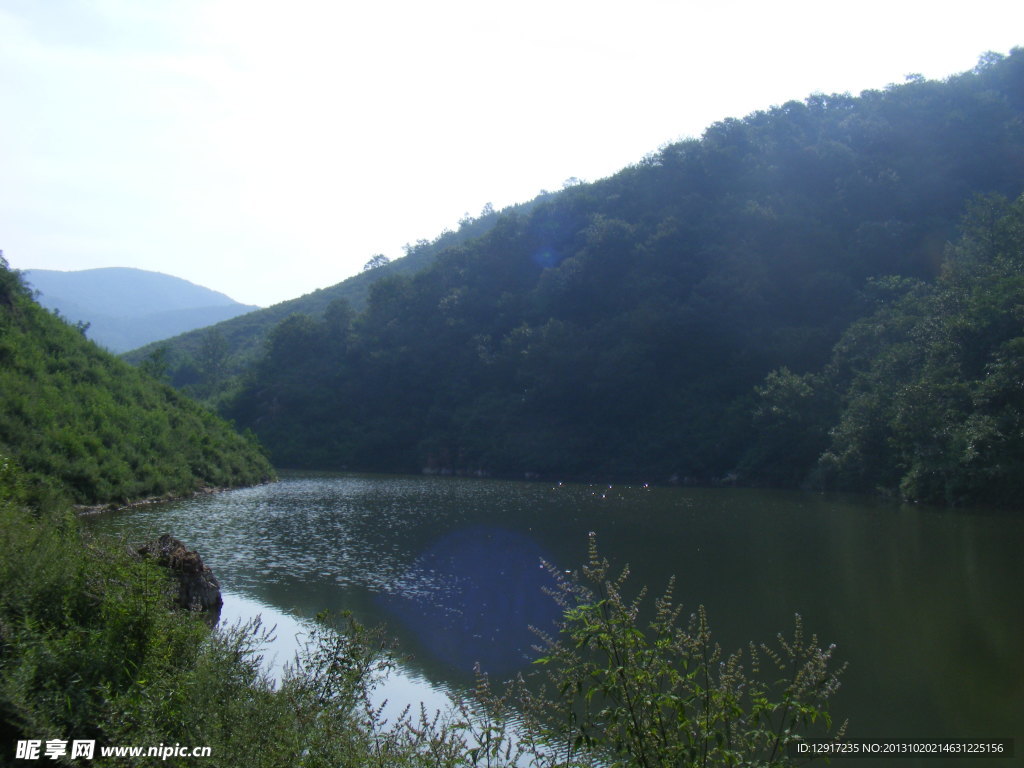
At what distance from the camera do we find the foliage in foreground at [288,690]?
12.4ft

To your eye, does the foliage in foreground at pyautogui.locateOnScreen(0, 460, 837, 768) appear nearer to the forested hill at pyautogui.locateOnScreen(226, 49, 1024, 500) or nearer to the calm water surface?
the calm water surface

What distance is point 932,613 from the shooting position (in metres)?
11.4

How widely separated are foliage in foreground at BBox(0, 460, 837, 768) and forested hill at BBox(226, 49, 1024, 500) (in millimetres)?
35208

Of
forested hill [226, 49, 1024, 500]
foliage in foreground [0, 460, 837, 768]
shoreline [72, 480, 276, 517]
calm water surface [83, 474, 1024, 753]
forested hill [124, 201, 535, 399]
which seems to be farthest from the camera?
forested hill [124, 201, 535, 399]

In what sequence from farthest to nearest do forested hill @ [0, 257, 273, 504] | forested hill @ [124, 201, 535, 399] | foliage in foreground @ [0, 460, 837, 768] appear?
forested hill @ [124, 201, 535, 399]
forested hill @ [0, 257, 273, 504]
foliage in foreground @ [0, 460, 837, 768]

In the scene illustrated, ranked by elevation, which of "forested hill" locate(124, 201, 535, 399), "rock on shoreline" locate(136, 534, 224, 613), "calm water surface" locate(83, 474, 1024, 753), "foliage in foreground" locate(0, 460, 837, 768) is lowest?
"calm water surface" locate(83, 474, 1024, 753)

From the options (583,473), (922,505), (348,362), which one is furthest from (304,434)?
(922,505)

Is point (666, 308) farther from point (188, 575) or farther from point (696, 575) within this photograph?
point (188, 575)

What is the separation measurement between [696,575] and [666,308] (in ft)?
124

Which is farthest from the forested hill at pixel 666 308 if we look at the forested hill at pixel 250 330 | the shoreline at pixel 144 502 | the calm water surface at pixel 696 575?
the shoreline at pixel 144 502

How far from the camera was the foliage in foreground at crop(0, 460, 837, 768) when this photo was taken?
379 cm

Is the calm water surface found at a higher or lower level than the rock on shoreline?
lower

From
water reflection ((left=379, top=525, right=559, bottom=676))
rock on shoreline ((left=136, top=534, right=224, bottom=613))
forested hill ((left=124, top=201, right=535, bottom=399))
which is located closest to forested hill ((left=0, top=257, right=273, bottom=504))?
rock on shoreline ((left=136, top=534, right=224, bottom=613))

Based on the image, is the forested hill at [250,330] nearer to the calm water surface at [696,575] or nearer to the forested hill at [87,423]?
the forested hill at [87,423]
